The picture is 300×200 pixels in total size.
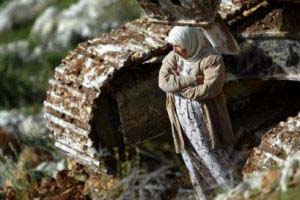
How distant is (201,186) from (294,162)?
2.31m

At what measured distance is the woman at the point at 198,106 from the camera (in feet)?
32.9

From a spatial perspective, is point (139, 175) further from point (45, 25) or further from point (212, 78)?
point (45, 25)

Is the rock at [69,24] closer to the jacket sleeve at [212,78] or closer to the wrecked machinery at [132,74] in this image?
the wrecked machinery at [132,74]

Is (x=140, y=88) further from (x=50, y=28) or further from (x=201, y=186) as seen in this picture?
(x=50, y=28)

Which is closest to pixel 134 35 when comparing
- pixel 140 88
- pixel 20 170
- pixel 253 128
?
pixel 140 88

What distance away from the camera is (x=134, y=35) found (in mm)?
11266

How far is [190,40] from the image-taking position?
10023 mm

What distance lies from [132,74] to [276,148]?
1826mm

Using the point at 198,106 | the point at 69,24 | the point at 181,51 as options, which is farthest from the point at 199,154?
the point at 69,24

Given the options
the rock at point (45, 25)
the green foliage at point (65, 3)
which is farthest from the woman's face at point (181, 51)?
the green foliage at point (65, 3)

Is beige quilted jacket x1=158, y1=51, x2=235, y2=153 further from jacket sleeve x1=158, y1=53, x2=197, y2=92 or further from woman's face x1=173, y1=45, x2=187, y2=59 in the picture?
woman's face x1=173, y1=45, x2=187, y2=59

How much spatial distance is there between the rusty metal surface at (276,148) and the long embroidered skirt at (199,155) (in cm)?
30

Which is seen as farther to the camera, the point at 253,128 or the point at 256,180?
the point at 253,128

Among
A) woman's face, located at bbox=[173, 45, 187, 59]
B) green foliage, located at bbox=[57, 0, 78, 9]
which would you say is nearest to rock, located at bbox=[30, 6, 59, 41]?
green foliage, located at bbox=[57, 0, 78, 9]
